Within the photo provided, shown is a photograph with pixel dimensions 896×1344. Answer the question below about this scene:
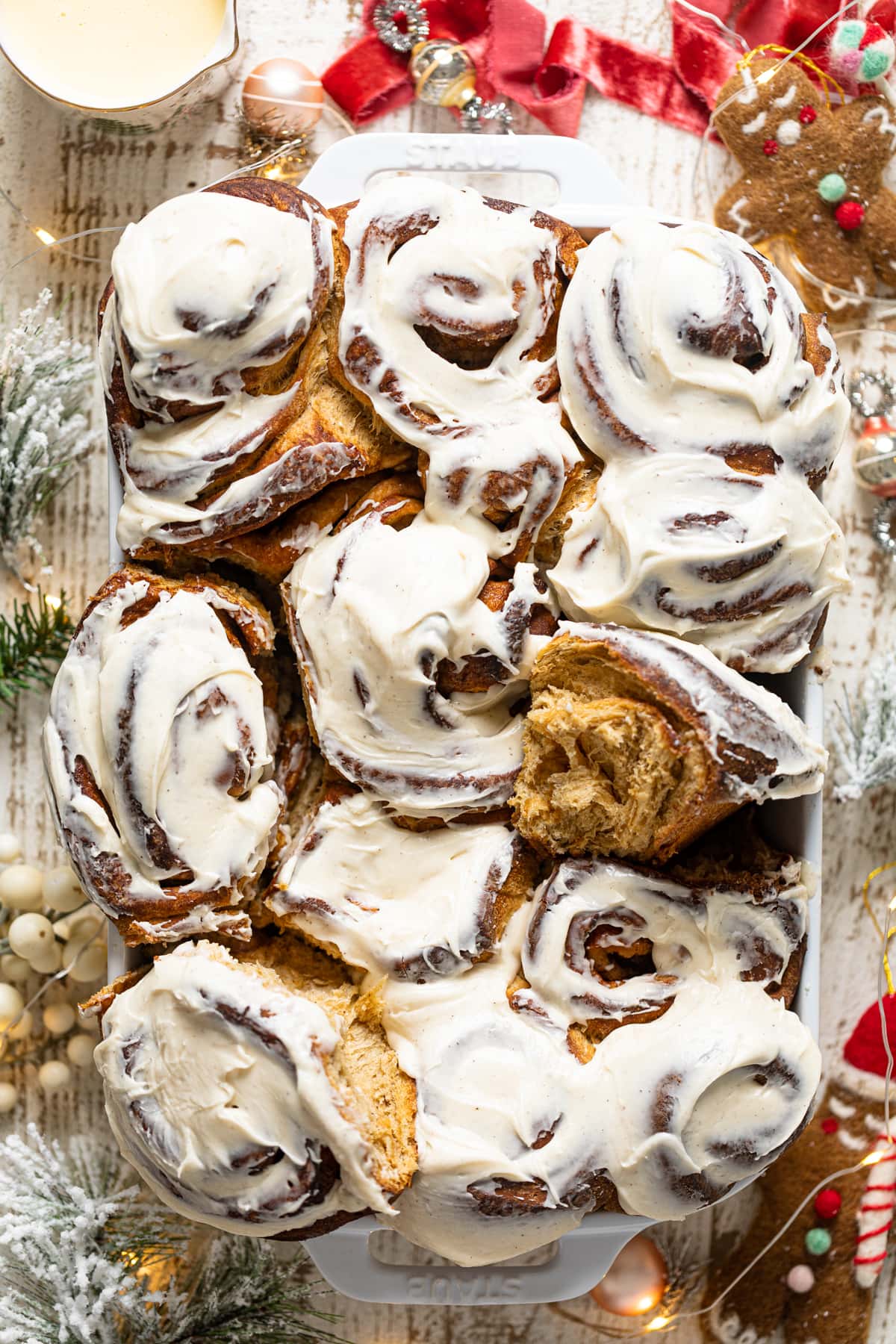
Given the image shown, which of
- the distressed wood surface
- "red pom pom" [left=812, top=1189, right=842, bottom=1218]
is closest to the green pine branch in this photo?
the distressed wood surface

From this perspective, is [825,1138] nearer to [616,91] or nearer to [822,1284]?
[822,1284]

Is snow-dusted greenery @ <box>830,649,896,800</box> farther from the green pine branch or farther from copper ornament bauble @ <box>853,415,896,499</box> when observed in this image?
the green pine branch

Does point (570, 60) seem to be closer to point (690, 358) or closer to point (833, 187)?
point (833, 187)

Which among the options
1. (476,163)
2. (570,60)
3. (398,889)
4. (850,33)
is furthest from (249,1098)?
(850,33)

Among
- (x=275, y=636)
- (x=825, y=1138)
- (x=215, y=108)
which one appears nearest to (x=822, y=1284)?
(x=825, y=1138)

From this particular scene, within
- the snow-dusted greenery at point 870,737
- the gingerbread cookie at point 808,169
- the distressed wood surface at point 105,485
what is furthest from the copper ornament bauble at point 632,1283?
the gingerbread cookie at point 808,169

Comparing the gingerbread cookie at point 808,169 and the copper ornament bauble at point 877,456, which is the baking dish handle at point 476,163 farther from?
the copper ornament bauble at point 877,456

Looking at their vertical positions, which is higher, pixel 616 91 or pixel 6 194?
pixel 616 91
